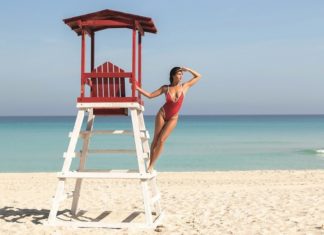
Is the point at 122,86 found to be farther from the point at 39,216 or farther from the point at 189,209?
the point at 189,209

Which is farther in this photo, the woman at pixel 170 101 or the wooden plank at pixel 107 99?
the wooden plank at pixel 107 99

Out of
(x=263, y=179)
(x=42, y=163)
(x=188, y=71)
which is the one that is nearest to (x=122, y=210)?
(x=188, y=71)

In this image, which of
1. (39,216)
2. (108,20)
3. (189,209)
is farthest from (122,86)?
(189,209)

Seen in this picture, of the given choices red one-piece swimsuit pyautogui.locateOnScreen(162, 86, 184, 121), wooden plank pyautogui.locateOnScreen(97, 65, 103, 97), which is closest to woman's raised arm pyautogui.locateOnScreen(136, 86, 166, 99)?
red one-piece swimsuit pyautogui.locateOnScreen(162, 86, 184, 121)

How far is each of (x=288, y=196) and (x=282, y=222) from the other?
3.58 metres

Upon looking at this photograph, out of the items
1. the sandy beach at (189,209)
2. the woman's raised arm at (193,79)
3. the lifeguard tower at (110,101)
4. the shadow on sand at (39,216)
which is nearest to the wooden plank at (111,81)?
the lifeguard tower at (110,101)

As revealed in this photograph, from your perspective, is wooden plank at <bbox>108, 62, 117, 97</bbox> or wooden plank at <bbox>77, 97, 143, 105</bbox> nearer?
wooden plank at <bbox>77, 97, 143, 105</bbox>

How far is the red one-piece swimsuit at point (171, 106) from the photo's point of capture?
919 cm

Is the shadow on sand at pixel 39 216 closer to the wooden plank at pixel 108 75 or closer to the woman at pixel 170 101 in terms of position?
the woman at pixel 170 101

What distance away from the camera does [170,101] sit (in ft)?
30.1

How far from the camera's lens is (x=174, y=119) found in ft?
30.3

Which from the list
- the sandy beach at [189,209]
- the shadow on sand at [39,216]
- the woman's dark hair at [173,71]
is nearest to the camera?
the woman's dark hair at [173,71]

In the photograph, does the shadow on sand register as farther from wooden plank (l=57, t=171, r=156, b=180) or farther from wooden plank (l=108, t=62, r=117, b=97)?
wooden plank (l=108, t=62, r=117, b=97)

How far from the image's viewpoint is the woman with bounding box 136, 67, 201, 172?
9180mm
